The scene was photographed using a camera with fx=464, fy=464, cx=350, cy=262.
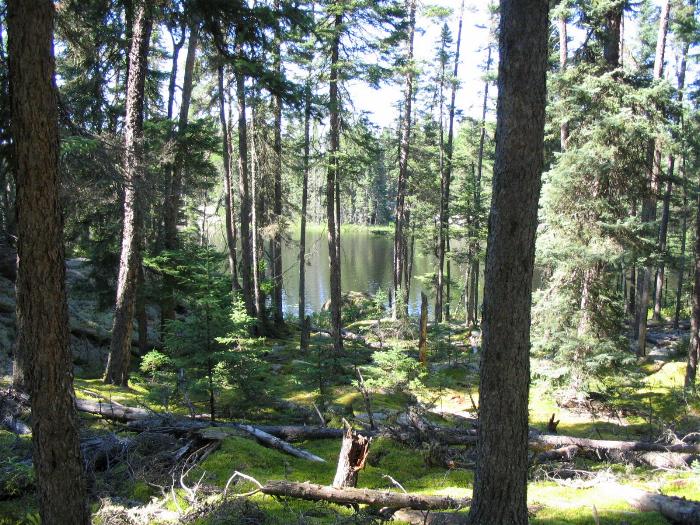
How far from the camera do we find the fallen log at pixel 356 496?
450 centimetres

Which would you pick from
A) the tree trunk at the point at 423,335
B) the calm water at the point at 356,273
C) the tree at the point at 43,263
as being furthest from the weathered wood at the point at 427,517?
the calm water at the point at 356,273

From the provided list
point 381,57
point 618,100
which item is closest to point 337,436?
point 618,100

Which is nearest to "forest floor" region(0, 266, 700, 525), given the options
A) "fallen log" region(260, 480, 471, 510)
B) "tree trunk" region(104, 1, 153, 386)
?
"fallen log" region(260, 480, 471, 510)

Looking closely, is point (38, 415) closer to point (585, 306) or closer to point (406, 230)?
point (585, 306)

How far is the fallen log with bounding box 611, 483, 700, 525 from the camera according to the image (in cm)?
420

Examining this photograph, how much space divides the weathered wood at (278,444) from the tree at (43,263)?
2.99m

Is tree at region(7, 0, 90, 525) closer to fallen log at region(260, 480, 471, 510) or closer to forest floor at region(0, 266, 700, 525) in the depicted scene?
forest floor at region(0, 266, 700, 525)

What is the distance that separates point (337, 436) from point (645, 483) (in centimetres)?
419

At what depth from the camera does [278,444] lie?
664cm

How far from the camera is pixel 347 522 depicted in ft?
13.3

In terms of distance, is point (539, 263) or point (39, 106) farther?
point (539, 263)

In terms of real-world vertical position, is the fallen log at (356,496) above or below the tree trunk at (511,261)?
below

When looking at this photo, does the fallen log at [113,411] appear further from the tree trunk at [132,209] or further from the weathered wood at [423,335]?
the weathered wood at [423,335]

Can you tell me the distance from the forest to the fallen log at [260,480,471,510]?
20 millimetres
